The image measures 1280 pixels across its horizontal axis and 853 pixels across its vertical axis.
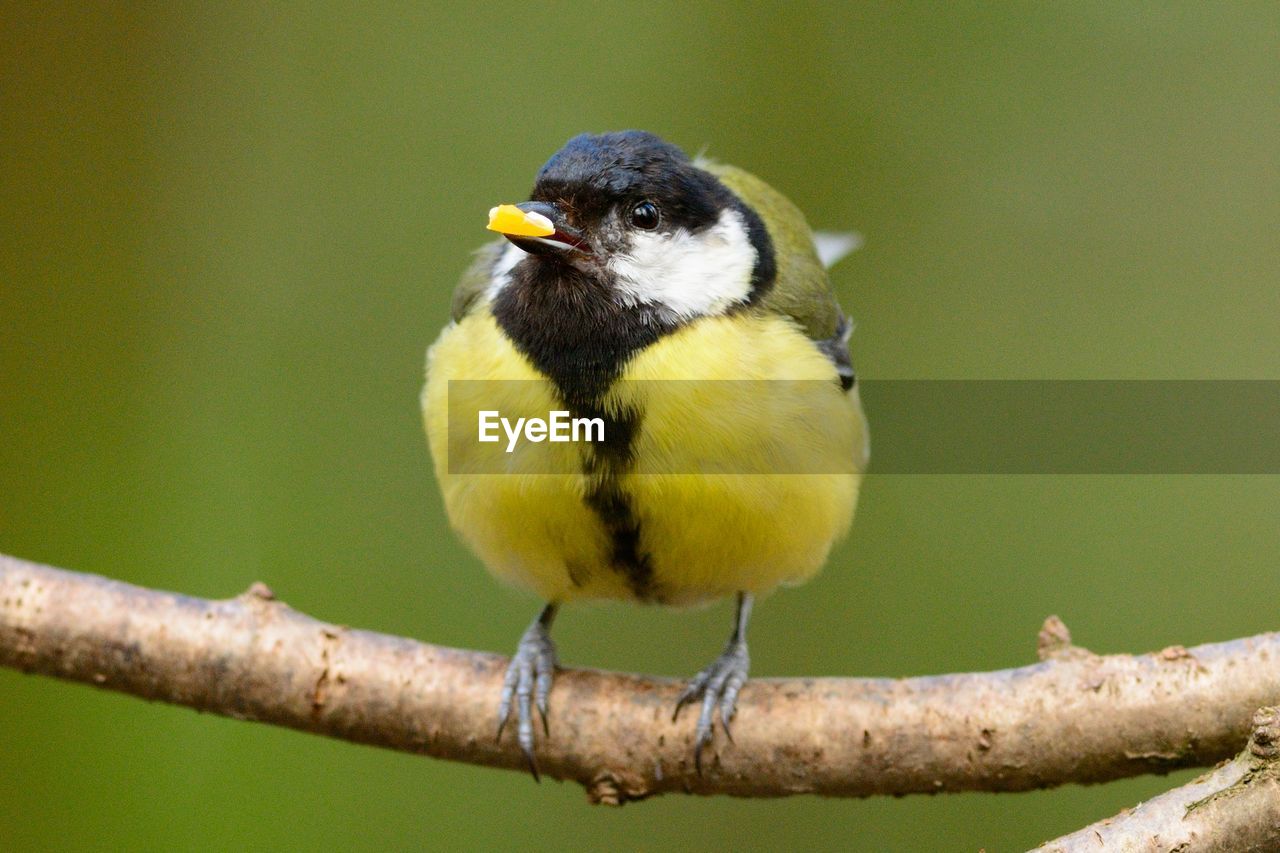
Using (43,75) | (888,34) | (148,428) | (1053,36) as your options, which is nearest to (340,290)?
(148,428)

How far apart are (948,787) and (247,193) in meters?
2.65

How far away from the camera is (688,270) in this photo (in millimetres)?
2016

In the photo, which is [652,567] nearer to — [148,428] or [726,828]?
[726,828]

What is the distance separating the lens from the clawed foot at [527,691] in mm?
1983

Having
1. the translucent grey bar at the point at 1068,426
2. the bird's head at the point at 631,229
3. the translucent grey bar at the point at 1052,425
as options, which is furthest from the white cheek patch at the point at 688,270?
the translucent grey bar at the point at 1052,425

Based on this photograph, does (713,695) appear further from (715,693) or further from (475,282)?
(475,282)

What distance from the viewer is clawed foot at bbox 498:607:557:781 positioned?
1983 mm

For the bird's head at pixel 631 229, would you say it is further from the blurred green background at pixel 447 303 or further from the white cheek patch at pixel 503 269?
the blurred green background at pixel 447 303

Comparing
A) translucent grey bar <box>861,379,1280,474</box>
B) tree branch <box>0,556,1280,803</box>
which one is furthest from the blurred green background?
tree branch <box>0,556,1280,803</box>

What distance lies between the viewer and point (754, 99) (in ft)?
12.2

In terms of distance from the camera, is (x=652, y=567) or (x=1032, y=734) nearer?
(x=1032, y=734)

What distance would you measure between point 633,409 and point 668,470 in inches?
4.1

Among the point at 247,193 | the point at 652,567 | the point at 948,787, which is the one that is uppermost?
the point at 247,193

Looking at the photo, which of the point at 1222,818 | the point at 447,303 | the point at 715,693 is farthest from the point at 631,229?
the point at 447,303
